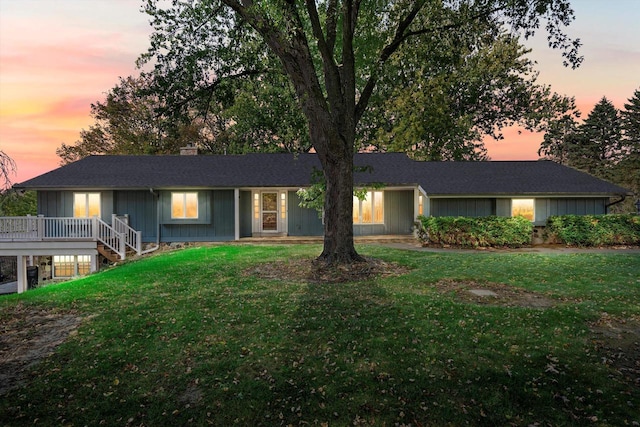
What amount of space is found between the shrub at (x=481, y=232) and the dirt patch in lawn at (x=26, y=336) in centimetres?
1310

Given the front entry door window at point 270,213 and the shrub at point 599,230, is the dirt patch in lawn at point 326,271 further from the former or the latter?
the shrub at point 599,230

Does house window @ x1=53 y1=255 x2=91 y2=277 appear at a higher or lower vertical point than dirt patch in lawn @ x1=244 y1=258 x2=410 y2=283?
lower

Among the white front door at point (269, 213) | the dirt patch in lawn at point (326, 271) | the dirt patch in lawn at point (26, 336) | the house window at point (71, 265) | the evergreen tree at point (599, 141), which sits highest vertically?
the evergreen tree at point (599, 141)

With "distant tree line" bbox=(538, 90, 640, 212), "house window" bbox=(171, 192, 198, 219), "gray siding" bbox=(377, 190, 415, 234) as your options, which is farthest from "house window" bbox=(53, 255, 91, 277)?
"distant tree line" bbox=(538, 90, 640, 212)

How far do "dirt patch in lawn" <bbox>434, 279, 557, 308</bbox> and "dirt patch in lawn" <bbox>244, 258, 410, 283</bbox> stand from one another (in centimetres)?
167

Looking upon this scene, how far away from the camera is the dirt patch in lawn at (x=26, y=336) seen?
4.45 meters

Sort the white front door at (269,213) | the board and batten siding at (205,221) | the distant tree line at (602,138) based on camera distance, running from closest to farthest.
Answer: the board and batten siding at (205,221), the white front door at (269,213), the distant tree line at (602,138)

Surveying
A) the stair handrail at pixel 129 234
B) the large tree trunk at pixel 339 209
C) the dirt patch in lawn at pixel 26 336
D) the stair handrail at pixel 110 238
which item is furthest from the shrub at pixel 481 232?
the dirt patch in lawn at pixel 26 336

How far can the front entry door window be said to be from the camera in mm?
19859

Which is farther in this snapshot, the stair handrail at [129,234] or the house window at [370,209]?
the house window at [370,209]

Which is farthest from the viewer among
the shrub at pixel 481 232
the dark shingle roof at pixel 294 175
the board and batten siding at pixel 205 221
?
the board and batten siding at pixel 205 221

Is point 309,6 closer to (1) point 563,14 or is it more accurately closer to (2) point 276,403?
(1) point 563,14

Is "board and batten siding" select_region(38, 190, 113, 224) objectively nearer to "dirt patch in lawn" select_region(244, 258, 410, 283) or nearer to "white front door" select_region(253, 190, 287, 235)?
"white front door" select_region(253, 190, 287, 235)

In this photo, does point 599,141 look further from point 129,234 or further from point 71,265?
point 71,265
